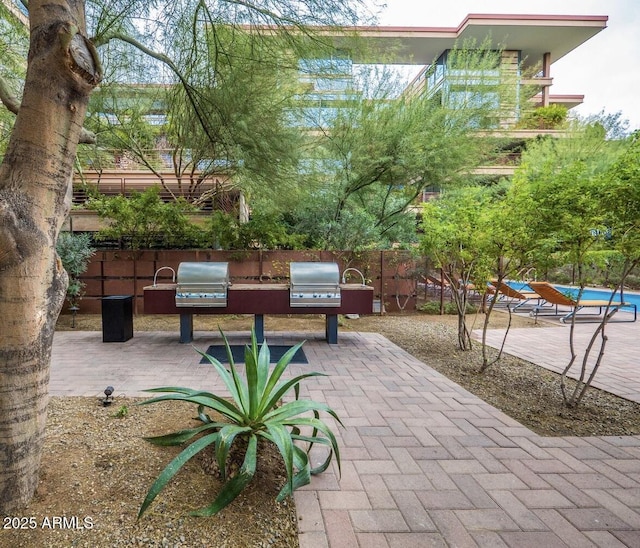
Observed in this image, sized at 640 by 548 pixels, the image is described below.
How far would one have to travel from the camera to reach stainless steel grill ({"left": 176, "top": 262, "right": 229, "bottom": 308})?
5.34m

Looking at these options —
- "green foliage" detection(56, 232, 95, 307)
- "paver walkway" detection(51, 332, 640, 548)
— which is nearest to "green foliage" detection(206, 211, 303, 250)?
"green foliage" detection(56, 232, 95, 307)

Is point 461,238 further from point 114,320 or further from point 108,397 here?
point 114,320

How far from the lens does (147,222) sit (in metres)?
8.24

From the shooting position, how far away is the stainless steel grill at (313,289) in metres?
5.45

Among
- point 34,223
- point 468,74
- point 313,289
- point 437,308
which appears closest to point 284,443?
point 34,223

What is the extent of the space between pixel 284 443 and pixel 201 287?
3996 mm

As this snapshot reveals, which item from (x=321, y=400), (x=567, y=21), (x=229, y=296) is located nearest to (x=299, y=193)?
(x=229, y=296)

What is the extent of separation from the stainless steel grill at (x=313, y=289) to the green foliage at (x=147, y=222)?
4082 mm

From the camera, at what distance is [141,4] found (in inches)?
137

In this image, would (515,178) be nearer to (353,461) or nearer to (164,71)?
(353,461)

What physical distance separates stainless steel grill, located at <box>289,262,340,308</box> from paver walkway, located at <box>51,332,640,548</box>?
1538 millimetres

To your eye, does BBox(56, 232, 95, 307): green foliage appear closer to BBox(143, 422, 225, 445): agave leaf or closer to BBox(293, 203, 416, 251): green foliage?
BBox(293, 203, 416, 251): green foliage

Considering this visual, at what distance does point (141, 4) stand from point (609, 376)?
627cm

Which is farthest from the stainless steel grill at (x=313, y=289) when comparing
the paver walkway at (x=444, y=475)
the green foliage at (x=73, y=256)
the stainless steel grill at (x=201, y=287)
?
the green foliage at (x=73, y=256)
